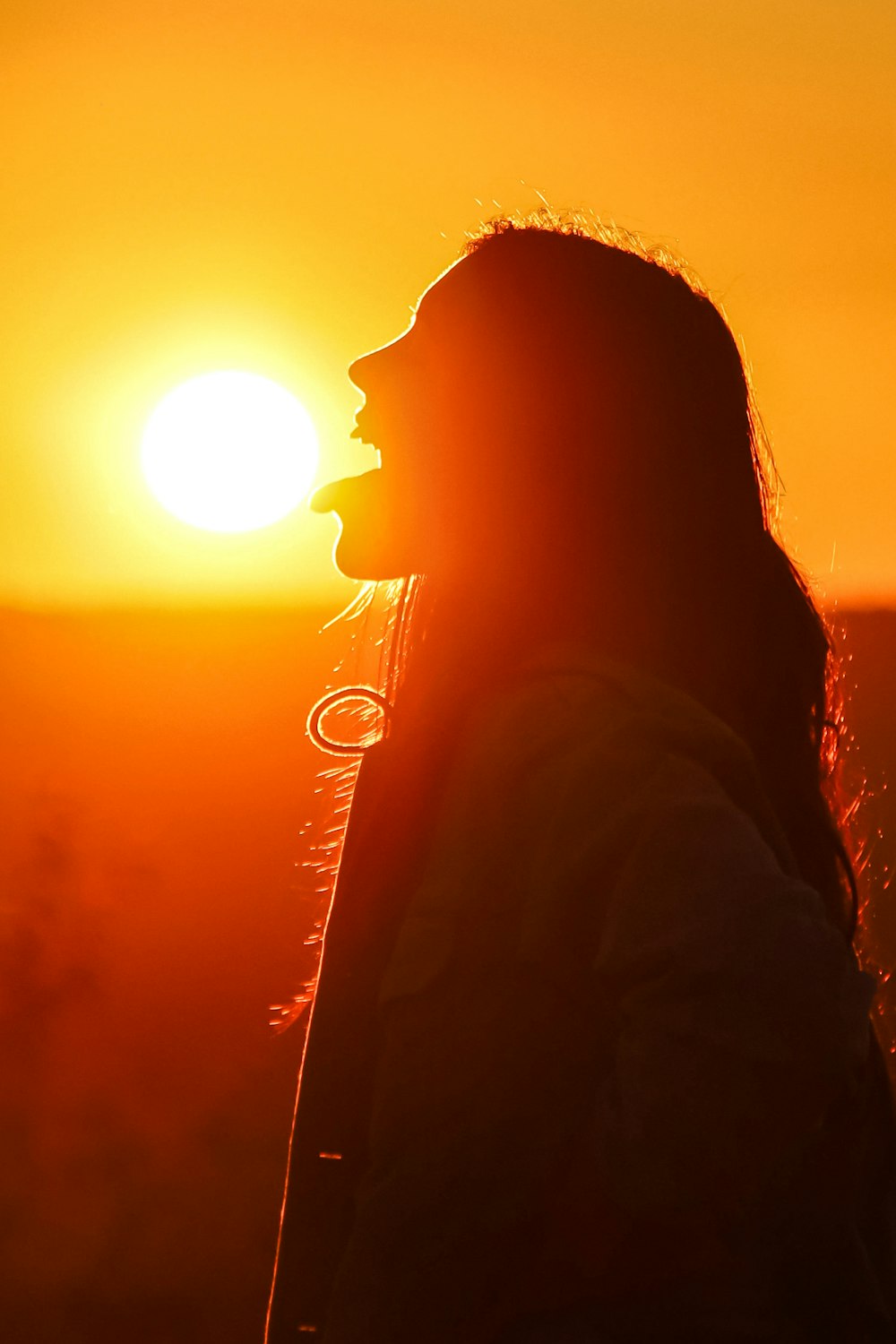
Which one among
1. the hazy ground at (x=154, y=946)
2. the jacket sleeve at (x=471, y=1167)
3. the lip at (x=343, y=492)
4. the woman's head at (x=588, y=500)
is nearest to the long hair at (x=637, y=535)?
the woman's head at (x=588, y=500)

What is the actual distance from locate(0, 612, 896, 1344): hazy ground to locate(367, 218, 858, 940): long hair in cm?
57

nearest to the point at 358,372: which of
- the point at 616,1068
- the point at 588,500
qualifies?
the point at 588,500

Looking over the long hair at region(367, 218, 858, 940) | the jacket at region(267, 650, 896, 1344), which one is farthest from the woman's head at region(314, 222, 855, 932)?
the jacket at region(267, 650, 896, 1344)

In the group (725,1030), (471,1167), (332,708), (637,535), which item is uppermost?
(637,535)

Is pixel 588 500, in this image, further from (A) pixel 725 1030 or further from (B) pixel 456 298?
(A) pixel 725 1030

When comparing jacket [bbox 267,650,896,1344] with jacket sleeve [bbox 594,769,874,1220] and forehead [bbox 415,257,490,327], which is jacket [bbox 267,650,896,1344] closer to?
jacket sleeve [bbox 594,769,874,1220]

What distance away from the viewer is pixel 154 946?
24.9m

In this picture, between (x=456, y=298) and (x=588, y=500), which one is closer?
(x=588, y=500)

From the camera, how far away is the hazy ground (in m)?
13.8

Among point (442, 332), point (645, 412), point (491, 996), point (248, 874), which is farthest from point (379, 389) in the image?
point (248, 874)

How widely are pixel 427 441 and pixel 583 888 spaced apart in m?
0.77

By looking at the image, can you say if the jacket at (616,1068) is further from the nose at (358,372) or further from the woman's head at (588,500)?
the nose at (358,372)

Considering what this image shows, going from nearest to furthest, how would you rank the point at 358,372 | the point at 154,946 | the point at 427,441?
the point at 427,441 < the point at 358,372 < the point at 154,946

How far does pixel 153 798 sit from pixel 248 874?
5.35m
